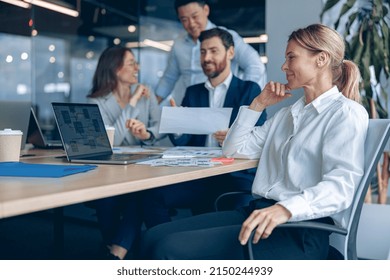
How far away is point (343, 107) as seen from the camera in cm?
178

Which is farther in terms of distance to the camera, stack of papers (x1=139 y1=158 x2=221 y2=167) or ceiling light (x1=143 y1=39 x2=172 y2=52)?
ceiling light (x1=143 y1=39 x2=172 y2=52)

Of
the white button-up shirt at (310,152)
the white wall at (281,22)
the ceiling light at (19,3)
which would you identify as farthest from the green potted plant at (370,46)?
the ceiling light at (19,3)

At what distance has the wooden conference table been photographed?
45.0 inches

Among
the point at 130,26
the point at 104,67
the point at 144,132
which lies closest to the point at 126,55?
the point at 104,67

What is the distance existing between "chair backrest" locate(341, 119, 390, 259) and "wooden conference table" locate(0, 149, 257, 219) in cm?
53

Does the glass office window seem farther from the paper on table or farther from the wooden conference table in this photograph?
the wooden conference table

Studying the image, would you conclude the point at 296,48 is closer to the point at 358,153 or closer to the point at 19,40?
the point at 358,153

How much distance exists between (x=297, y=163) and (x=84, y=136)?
939mm

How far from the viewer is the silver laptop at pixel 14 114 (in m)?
2.43

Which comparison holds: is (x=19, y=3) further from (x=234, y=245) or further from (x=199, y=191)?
(x=234, y=245)

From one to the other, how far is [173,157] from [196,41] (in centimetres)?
268

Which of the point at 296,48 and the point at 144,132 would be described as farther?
the point at 144,132

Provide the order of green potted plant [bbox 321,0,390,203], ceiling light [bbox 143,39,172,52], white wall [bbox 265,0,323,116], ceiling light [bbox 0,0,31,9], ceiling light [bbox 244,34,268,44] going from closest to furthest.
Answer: green potted plant [bbox 321,0,390,203] < white wall [bbox 265,0,323,116] < ceiling light [bbox 244,34,268,44] < ceiling light [bbox 0,0,31,9] < ceiling light [bbox 143,39,172,52]

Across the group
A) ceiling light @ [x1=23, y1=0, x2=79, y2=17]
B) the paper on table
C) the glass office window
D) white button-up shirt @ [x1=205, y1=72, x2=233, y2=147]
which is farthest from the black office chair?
ceiling light @ [x1=23, y1=0, x2=79, y2=17]
